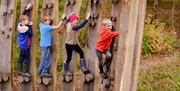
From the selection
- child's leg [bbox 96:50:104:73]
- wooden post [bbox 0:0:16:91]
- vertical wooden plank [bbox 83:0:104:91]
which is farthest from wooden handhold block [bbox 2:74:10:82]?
child's leg [bbox 96:50:104:73]

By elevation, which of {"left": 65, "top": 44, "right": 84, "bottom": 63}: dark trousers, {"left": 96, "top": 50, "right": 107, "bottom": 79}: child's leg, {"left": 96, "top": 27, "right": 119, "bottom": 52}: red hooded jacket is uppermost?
{"left": 96, "top": 27, "right": 119, "bottom": 52}: red hooded jacket

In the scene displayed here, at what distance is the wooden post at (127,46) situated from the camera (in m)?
5.19

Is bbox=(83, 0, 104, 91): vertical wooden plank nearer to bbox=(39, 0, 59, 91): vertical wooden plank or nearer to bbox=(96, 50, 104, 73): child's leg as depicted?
bbox=(96, 50, 104, 73): child's leg

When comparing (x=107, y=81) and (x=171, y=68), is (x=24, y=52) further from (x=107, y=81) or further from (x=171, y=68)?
(x=171, y=68)

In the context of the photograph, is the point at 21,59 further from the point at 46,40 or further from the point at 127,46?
the point at 127,46

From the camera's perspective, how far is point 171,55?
33.4ft

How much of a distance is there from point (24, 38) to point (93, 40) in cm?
92

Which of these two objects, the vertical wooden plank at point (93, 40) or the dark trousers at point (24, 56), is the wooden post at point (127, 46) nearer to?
the vertical wooden plank at point (93, 40)

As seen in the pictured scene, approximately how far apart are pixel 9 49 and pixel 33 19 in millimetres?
545

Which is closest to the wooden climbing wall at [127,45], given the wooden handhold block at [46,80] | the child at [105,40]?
the child at [105,40]

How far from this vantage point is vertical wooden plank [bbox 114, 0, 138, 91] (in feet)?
17.0

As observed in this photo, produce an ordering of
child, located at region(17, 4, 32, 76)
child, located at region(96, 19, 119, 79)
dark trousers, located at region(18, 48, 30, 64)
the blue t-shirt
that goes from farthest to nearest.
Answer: dark trousers, located at region(18, 48, 30, 64) → child, located at region(17, 4, 32, 76) → the blue t-shirt → child, located at region(96, 19, 119, 79)

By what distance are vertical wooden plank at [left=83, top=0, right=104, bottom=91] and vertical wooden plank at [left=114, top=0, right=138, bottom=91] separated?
956mm

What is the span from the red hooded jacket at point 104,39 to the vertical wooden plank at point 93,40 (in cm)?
10
